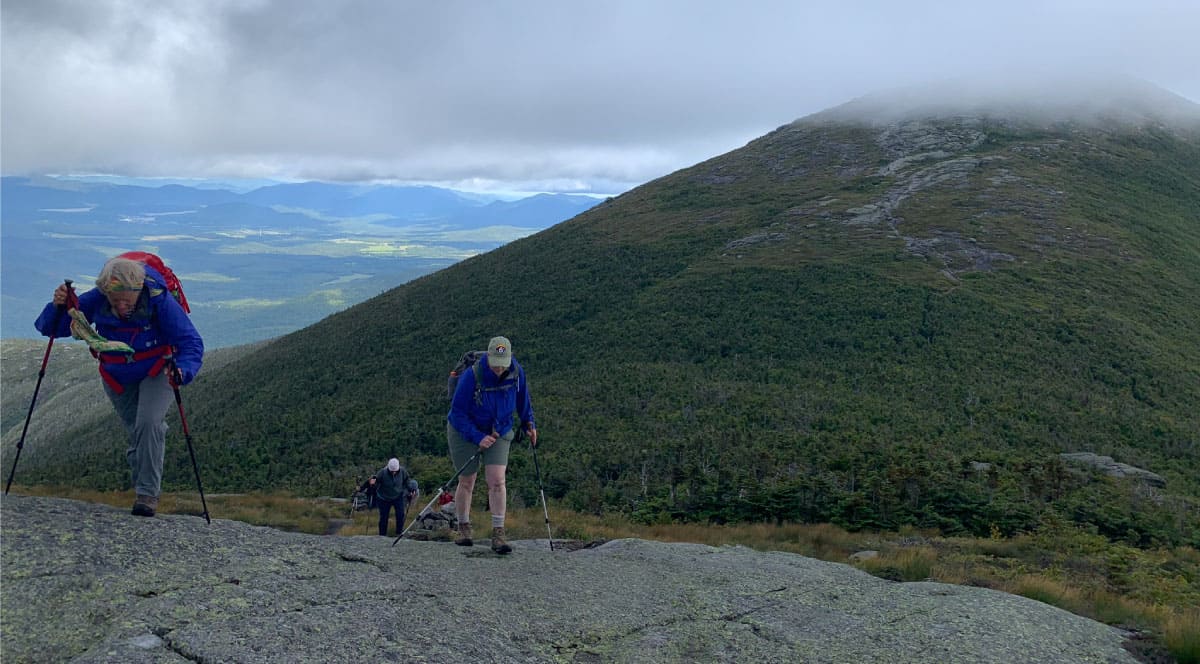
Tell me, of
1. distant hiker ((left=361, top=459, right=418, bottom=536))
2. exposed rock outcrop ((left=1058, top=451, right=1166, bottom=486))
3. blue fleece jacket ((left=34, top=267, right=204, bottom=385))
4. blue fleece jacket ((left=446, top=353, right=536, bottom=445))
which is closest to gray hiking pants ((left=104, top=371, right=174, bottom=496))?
blue fleece jacket ((left=34, top=267, right=204, bottom=385))

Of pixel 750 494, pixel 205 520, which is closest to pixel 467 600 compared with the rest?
pixel 205 520

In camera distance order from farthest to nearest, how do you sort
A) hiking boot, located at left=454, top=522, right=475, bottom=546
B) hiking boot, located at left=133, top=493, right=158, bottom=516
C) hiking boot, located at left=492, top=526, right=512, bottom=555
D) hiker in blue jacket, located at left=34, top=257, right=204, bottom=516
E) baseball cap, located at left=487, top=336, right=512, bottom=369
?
hiking boot, located at left=454, top=522, right=475, bottom=546 < hiking boot, located at left=492, top=526, right=512, bottom=555 < baseball cap, located at left=487, top=336, right=512, bottom=369 < hiking boot, located at left=133, top=493, right=158, bottom=516 < hiker in blue jacket, located at left=34, top=257, right=204, bottom=516

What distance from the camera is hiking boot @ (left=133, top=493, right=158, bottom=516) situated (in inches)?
290

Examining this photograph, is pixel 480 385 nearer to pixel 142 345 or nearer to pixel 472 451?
pixel 472 451

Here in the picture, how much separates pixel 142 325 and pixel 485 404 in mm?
3781

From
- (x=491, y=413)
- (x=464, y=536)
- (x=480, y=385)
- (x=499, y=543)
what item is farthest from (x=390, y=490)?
(x=480, y=385)

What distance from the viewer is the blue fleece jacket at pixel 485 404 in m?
8.50

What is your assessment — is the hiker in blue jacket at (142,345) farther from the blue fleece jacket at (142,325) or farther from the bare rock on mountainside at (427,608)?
the bare rock on mountainside at (427,608)

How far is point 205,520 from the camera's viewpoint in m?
7.98

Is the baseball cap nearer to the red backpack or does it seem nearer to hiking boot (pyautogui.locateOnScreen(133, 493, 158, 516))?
the red backpack

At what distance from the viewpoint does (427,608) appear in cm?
615

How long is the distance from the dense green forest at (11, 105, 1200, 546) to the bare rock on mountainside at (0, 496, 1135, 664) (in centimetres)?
862

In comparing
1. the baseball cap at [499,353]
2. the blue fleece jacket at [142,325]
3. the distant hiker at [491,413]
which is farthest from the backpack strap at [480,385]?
the blue fleece jacket at [142,325]

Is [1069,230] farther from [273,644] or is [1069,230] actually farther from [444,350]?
[273,644]
